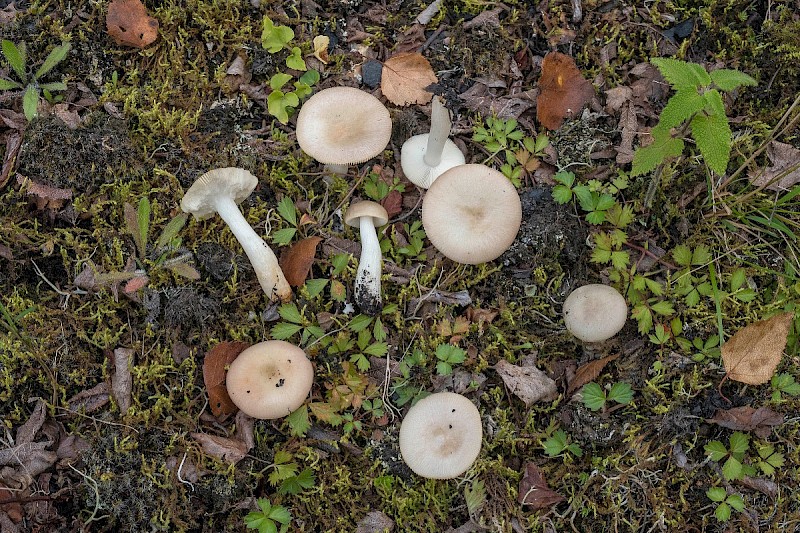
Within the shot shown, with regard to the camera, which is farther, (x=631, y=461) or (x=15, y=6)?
(x=15, y=6)

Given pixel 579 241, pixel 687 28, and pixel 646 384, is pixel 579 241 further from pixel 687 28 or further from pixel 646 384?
pixel 687 28

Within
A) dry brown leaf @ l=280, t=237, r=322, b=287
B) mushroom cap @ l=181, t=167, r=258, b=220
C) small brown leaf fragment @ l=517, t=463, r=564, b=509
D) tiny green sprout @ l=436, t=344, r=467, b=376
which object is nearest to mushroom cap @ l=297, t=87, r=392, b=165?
mushroom cap @ l=181, t=167, r=258, b=220

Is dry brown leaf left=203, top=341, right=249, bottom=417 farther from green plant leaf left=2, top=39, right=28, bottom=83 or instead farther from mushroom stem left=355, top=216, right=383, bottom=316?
green plant leaf left=2, top=39, right=28, bottom=83

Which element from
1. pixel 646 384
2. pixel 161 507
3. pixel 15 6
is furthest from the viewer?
pixel 15 6

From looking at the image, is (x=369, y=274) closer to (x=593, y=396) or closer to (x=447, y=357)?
(x=447, y=357)

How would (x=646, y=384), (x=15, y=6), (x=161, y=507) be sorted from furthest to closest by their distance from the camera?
(x=15, y=6) → (x=646, y=384) → (x=161, y=507)

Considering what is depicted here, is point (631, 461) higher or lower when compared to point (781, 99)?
lower

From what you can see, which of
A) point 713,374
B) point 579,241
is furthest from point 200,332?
point 713,374

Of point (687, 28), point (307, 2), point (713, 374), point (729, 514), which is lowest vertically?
point (729, 514)
